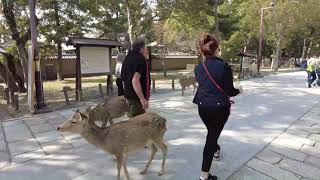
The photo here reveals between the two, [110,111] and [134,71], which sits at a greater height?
[134,71]

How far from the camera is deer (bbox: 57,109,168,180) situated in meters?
3.77

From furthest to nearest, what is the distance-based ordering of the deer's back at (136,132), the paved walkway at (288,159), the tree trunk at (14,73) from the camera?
the tree trunk at (14,73) → the paved walkway at (288,159) → the deer's back at (136,132)

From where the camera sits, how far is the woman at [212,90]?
3605 millimetres

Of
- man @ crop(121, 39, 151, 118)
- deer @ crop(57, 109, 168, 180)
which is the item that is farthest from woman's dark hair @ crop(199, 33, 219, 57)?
deer @ crop(57, 109, 168, 180)

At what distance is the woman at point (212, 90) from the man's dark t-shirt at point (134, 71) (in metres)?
0.85

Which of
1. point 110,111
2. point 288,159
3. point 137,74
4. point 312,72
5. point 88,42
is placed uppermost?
point 88,42

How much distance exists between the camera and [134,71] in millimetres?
4312

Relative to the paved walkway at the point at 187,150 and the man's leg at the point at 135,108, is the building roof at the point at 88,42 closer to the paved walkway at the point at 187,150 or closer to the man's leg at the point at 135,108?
the paved walkway at the point at 187,150

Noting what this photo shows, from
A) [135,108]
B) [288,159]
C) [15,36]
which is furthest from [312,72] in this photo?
[15,36]

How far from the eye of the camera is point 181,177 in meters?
4.18

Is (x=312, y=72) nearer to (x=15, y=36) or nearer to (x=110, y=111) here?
(x=110, y=111)

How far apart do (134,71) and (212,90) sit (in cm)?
118

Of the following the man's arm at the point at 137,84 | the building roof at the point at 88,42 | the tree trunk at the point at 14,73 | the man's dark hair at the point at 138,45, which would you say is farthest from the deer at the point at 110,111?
the tree trunk at the point at 14,73

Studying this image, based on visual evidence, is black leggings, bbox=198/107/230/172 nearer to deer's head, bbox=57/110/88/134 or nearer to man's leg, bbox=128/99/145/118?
man's leg, bbox=128/99/145/118
